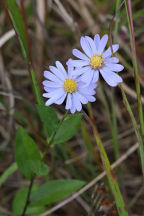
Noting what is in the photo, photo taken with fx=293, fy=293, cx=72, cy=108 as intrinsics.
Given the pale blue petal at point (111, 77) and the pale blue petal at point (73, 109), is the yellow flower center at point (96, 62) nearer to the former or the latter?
the pale blue petal at point (111, 77)

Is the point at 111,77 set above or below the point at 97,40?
below

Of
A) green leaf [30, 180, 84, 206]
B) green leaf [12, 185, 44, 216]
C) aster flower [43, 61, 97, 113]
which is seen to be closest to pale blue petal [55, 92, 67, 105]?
aster flower [43, 61, 97, 113]

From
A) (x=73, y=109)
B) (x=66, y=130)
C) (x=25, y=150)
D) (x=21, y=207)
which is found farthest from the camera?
(x=21, y=207)

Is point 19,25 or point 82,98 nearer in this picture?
point 82,98

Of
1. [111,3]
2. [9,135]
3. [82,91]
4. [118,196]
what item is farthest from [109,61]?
[111,3]

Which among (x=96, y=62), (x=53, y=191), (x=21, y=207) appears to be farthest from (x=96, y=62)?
(x=21, y=207)

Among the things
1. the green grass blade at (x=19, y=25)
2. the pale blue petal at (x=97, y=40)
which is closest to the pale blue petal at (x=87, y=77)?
the pale blue petal at (x=97, y=40)

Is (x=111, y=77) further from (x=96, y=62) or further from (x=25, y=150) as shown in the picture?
(x=25, y=150)
